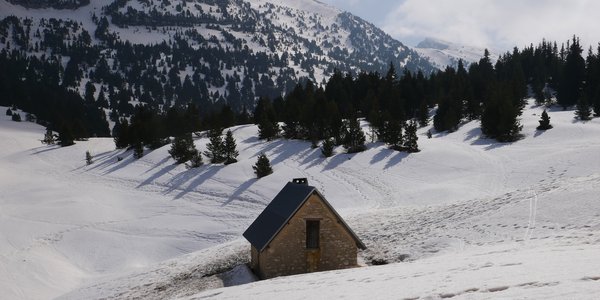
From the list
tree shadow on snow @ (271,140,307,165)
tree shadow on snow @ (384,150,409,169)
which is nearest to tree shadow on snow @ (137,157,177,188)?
tree shadow on snow @ (271,140,307,165)

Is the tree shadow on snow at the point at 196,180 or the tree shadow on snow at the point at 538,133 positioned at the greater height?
the tree shadow on snow at the point at 538,133

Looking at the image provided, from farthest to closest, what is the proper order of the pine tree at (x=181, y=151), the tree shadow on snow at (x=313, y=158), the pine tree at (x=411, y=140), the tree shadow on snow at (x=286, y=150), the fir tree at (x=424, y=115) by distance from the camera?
the fir tree at (x=424, y=115)
the pine tree at (x=181, y=151)
the tree shadow on snow at (x=286, y=150)
the tree shadow on snow at (x=313, y=158)
the pine tree at (x=411, y=140)

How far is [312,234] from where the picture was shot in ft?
78.7

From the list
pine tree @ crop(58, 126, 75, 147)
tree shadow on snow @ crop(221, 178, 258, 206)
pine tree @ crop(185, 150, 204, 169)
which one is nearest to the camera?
tree shadow on snow @ crop(221, 178, 258, 206)

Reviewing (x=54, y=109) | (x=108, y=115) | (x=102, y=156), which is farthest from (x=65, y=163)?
(x=108, y=115)

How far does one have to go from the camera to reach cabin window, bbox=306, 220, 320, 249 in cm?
2375

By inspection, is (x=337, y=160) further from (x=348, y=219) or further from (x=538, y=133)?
(x=538, y=133)

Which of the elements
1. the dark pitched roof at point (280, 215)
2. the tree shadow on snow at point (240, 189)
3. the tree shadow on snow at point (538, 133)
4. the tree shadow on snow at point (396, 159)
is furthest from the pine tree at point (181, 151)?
the tree shadow on snow at point (538, 133)

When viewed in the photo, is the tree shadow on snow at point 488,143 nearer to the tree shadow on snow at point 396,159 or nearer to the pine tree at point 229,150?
the tree shadow on snow at point 396,159

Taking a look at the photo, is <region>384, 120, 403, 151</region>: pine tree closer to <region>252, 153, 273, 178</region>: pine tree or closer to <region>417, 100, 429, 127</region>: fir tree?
<region>252, 153, 273, 178</region>: pine tree

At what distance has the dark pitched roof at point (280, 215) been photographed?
23.0 meters

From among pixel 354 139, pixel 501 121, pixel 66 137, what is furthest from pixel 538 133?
pixel 66 137

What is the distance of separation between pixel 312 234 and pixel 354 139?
29550 millimetres

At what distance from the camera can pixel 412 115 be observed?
265 ft
